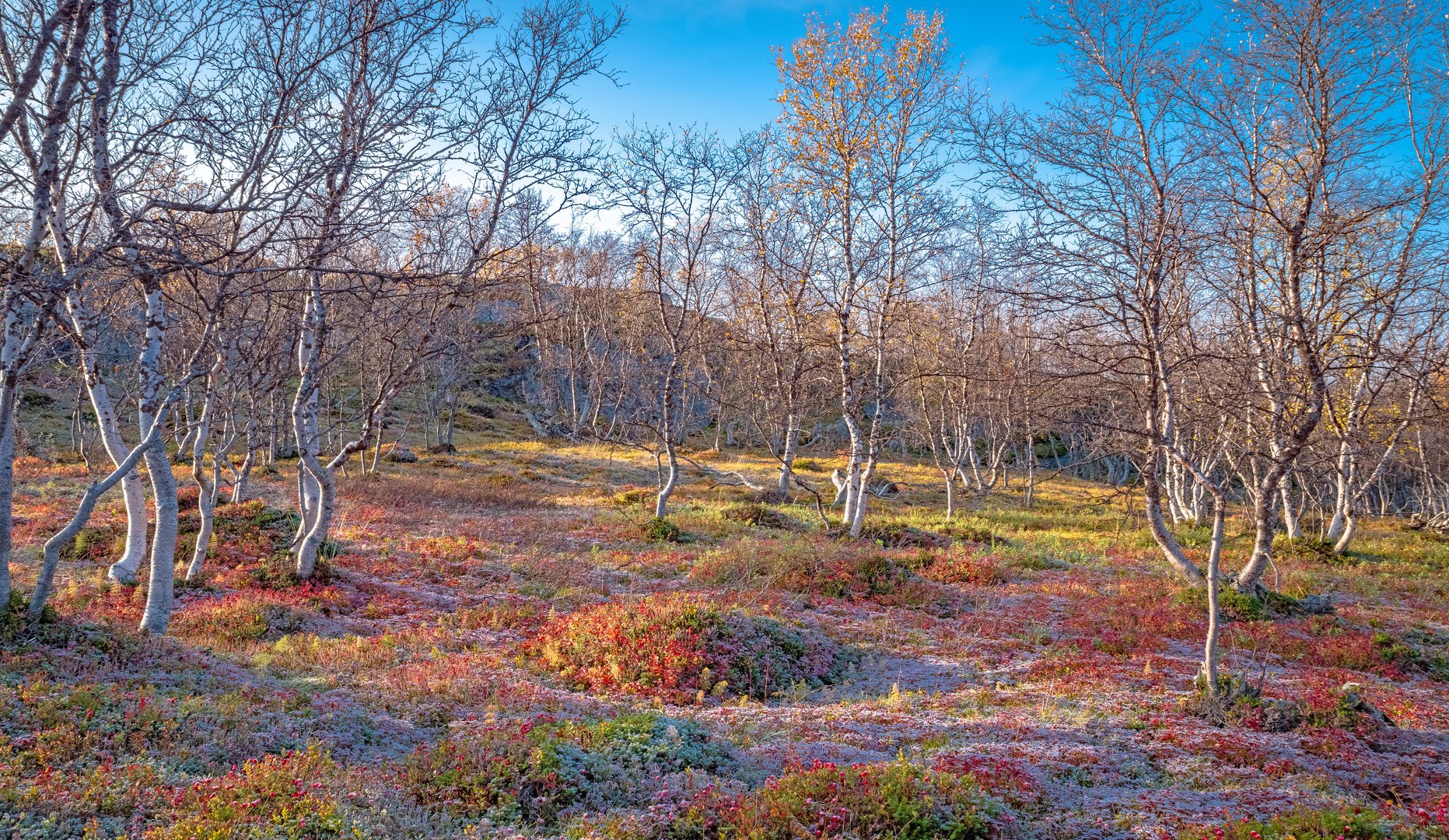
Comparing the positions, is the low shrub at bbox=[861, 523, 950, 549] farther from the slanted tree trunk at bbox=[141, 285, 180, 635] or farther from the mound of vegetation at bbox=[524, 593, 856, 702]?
the slanted tree trunk at bbox=[141, 285, 180, 635]

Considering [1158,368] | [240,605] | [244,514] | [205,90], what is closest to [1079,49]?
[1158,368]

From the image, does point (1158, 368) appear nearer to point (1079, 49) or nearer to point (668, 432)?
point (1079, 49)

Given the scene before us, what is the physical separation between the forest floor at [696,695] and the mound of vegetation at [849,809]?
1.0 inches

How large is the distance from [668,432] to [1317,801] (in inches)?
578

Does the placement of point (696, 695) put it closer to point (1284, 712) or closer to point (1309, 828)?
point (1309, 828)

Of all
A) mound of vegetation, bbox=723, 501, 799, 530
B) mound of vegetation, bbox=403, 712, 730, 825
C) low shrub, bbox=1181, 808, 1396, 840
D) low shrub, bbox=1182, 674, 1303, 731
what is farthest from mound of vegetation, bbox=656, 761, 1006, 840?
mound of vegetation, bbox=723, 501, 799, 530

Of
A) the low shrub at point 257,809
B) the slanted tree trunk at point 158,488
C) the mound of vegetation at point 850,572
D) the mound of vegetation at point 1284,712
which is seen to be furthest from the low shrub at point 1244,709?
the slanted tree trunk at point 158,488

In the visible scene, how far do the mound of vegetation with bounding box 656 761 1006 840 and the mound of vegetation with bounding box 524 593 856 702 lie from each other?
10.5ft

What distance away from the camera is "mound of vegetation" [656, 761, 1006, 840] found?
16.6 feet

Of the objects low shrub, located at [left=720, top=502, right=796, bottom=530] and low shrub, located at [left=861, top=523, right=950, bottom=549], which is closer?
low shrub, located at [left=861, top=523, right=950, bottom=549]

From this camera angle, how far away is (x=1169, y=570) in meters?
16.6

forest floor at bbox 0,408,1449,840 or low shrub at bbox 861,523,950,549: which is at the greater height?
low shrub at bbox 861,523,950,549

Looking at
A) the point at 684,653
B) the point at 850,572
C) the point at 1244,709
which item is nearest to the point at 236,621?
the point at 684,653

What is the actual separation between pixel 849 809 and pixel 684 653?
4.37 metres
